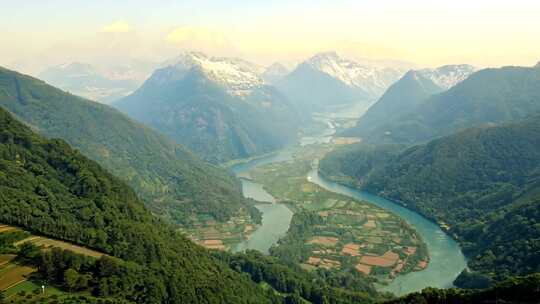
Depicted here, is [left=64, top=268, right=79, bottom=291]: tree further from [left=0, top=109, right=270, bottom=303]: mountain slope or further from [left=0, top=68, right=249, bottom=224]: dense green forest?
[left=0, top=68, right=249, bottom=224]: dense green forest

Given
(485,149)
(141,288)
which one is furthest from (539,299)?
(485,149)

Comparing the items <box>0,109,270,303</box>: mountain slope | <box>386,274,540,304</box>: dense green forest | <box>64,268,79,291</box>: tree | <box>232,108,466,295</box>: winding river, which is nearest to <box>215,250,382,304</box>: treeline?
<box>0,109,270,303</box>: mountain slope

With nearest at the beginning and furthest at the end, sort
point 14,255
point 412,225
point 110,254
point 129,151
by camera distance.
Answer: point 14,255 < point 110,254 < point 412,225 < point 129,151

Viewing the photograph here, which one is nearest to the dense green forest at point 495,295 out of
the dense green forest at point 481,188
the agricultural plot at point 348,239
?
the dense green forest at point 481,188

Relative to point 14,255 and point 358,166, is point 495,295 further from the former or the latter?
point 358,166

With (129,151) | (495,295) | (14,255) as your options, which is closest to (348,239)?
(495,295)

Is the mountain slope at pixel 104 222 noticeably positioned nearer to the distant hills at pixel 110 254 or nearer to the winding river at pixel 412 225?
the distant hills at pixel 110 254

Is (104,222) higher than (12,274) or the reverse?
the reverse
